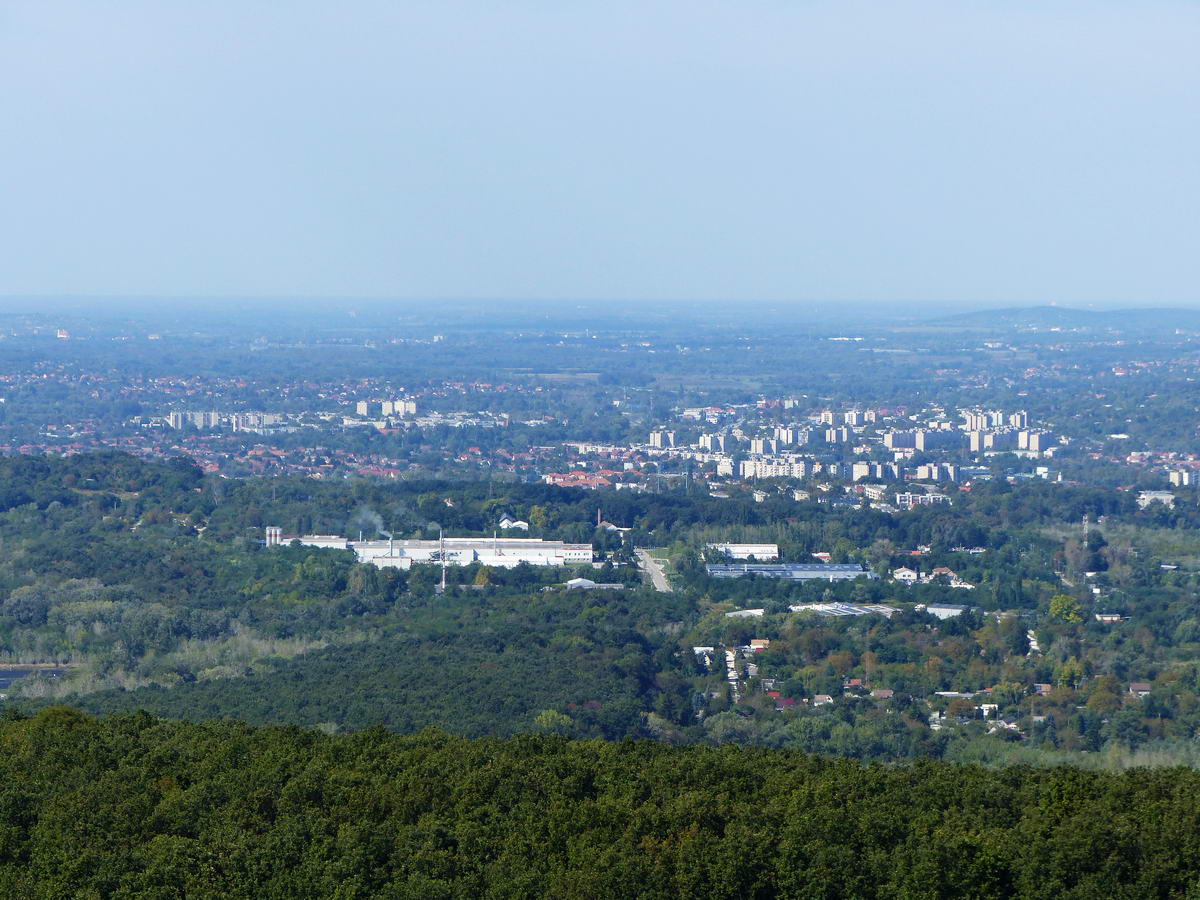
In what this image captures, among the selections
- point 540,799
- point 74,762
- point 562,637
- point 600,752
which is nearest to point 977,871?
point 540,799

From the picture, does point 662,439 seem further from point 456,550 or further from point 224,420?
point 456,550

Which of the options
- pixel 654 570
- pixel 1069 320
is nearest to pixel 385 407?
A: pixel 654 570

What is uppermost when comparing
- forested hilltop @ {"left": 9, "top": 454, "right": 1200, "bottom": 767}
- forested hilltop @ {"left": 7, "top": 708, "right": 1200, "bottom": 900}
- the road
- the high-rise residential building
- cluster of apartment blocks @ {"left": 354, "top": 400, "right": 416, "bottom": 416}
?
forested hilltop @ {"left": 7, "top": 708, "right": 1200, "bottom": 900}

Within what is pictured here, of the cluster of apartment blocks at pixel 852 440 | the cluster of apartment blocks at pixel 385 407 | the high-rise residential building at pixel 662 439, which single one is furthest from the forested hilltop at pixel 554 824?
the cluster of apartment blocks at pixel 385 407

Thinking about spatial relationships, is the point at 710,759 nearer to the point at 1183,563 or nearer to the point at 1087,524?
the point at 1183,563

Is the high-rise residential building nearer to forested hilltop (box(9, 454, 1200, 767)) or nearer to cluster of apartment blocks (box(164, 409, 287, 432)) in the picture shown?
cluster of apartment blocks (box(164, 409, 287, 432))

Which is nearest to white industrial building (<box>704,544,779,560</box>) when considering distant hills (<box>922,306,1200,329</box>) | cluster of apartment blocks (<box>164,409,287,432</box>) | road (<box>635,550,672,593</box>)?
road (<box>635,550,672,593</box>)
